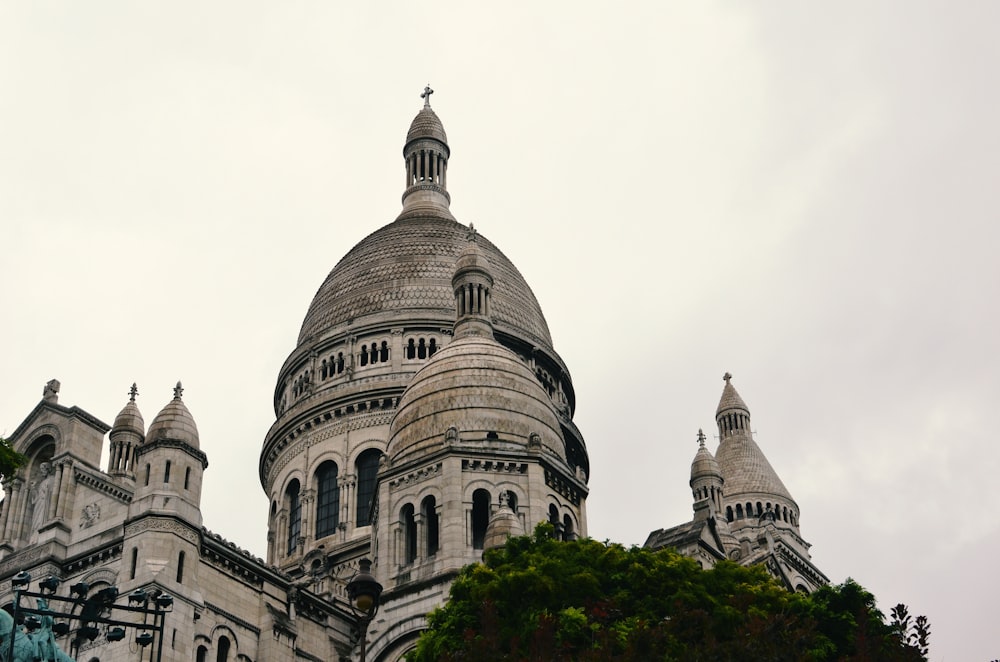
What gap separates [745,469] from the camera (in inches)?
3455

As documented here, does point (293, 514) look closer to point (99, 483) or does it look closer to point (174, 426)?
point (99, 483)

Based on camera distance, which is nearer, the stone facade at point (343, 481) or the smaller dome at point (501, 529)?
the stone facade at point (343, 481)

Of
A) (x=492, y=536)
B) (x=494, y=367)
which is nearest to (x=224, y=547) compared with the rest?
(x=492, y=536)

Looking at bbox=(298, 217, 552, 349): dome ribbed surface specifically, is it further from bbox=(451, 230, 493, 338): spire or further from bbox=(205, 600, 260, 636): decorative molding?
bbox=(205, 600, 260, 636): decorative molding

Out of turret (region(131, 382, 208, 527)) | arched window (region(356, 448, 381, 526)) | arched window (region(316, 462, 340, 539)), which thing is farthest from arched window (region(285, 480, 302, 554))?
turret (region(131, 382, 208, 527))

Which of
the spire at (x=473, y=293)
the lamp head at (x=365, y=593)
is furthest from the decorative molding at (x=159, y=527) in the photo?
the spire at (x=473, y=293)

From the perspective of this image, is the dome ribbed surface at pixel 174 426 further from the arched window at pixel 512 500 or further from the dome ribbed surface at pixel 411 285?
the dome ribbed surface at pixel 411 285

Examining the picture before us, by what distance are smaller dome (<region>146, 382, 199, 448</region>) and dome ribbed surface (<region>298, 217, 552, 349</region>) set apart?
24883mm

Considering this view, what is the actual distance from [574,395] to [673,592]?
38.2 meters

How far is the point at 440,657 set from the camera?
34938mm

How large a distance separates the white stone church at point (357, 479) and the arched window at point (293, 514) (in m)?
0.10

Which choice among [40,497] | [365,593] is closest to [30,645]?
[365,593]

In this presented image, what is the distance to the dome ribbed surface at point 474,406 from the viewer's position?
54.2 metres

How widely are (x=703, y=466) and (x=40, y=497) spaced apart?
3235cm
